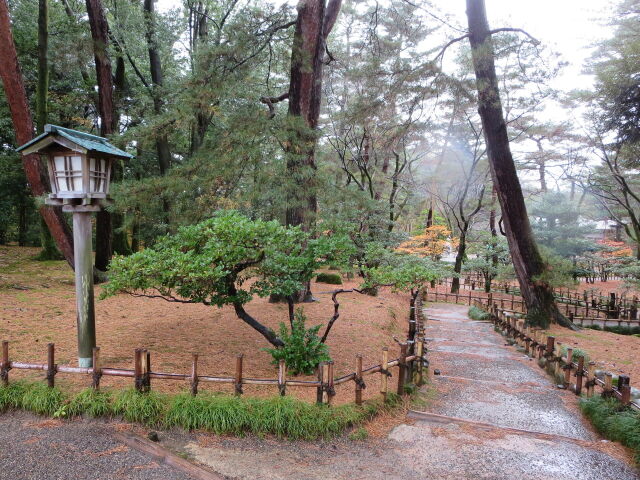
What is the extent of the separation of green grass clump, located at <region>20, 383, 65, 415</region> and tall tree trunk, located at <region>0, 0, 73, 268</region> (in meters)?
5.66

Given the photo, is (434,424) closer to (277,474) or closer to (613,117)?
(277,474)

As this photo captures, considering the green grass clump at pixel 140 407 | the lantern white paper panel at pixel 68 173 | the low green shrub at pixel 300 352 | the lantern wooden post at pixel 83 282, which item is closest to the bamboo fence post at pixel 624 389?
the low green shrub at pixel 300 352

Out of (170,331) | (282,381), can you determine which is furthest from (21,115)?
(282,381)

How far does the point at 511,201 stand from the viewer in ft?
31.6

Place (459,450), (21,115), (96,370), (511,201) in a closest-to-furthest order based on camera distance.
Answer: (459,450), (96,370), (21,115), (511,201)

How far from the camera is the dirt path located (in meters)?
3.46

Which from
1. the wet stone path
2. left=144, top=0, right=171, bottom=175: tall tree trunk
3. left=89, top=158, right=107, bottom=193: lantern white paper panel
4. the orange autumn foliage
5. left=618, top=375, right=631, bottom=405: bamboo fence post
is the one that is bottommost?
the wet stone path

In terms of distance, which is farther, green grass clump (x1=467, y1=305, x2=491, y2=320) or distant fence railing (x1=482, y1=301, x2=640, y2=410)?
green grass clump (x1=467, y1=305, x2=491, y2=320)

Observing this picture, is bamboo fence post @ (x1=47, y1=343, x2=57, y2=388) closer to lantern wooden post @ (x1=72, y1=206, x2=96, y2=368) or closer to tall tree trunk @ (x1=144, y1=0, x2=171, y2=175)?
lantern wooden post @ (x1=72, y1=206, x2=96, y2=368)

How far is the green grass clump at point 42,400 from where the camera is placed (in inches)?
162

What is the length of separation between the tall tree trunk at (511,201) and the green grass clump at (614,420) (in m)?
5.35

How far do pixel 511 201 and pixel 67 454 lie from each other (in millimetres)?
9884

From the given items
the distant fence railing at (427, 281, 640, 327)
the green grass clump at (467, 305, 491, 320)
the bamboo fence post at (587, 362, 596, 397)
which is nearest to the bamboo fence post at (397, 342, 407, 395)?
the bamboo fence post at (587, 362, 596, 397)

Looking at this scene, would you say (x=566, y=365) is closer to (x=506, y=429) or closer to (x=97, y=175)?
(x=506, y=429)
